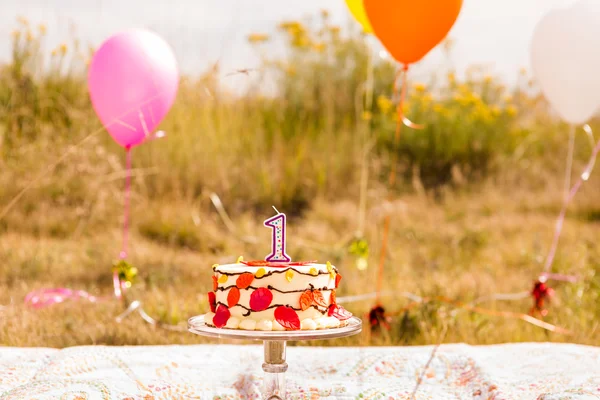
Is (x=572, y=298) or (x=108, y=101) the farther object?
(x=572, y=298)

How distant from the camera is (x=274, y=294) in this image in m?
2.75

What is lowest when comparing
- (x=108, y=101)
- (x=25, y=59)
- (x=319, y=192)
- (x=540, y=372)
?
(x=540, y=372)

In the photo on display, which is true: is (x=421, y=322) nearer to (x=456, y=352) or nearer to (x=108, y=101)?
(x=456, y=352)

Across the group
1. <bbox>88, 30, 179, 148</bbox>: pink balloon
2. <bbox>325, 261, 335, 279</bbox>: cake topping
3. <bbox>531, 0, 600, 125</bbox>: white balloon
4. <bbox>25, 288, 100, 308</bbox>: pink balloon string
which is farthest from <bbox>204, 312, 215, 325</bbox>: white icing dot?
<bbox>531, 0, 600, 125</bbox>: white balloon

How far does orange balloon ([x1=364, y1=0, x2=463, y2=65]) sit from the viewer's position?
3.74m

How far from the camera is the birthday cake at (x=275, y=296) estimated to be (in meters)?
2.73

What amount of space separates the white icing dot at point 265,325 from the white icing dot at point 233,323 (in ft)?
0.27

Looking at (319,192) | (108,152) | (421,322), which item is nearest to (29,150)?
(108,152)

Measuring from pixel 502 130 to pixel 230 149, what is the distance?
107 inches

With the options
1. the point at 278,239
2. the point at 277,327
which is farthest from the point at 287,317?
the point at 278,239

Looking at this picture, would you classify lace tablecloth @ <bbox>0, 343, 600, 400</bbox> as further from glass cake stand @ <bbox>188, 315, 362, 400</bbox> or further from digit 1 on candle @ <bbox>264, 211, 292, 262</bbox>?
digit 1 on candle @ <bbox>264, 211, 292, 262</bbox>

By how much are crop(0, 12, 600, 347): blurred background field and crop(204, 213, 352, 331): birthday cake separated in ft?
4.87

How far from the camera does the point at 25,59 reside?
7.37m

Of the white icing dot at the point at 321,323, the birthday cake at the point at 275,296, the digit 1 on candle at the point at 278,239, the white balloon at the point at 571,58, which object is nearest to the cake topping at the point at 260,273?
the birthday cake at the point at 275,296
